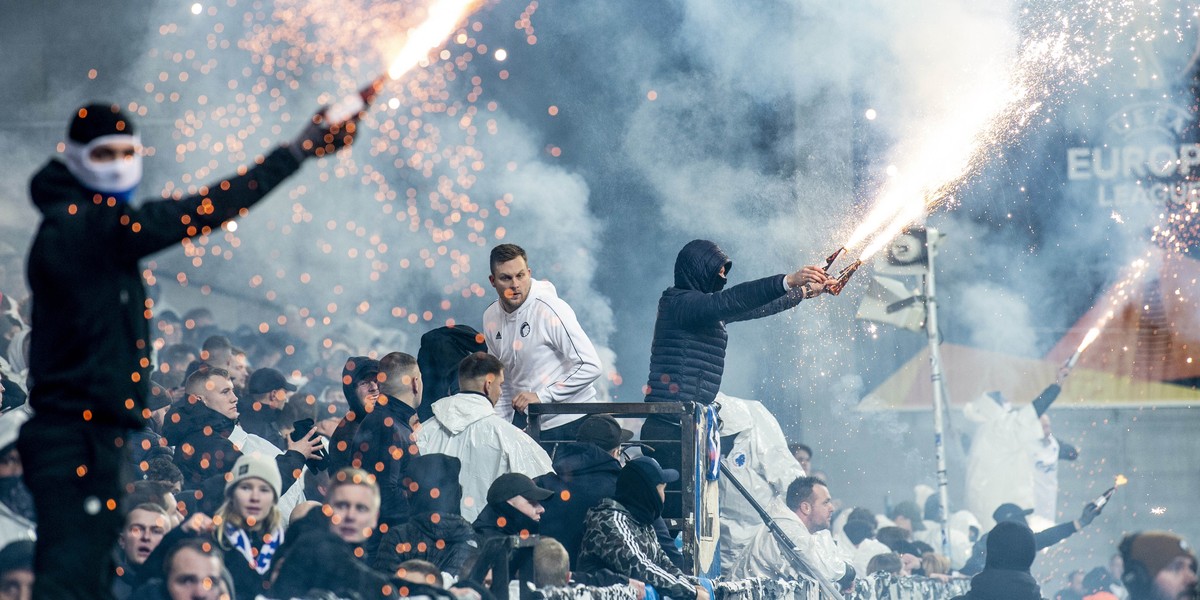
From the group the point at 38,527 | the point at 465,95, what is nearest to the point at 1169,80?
the point at 465,95

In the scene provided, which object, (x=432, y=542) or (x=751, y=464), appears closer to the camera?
(x=432, y=542)

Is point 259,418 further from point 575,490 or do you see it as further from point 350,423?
point 575,490

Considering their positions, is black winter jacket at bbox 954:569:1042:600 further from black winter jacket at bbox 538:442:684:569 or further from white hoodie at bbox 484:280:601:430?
white hoodie at bbox 484:280:601:430

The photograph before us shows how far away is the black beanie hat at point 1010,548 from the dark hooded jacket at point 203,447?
3605 millimetres

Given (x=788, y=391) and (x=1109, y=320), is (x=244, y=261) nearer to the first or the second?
(x=788, y=391)

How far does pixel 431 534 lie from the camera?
15.7 feet

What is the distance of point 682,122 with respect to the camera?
49.7ft

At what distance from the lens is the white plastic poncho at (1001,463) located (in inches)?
493

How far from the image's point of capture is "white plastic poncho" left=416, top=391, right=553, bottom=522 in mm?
5461

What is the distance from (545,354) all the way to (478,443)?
2.58 ft

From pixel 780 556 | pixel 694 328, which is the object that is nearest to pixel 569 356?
pixel 694 328

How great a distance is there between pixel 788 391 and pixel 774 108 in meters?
3.04

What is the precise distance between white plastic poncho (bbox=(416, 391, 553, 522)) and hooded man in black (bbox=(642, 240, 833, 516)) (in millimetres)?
982

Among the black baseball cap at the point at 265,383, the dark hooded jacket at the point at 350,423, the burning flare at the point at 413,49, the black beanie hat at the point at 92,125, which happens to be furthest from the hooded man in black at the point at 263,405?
the black beanie hat at the point at 92,125
